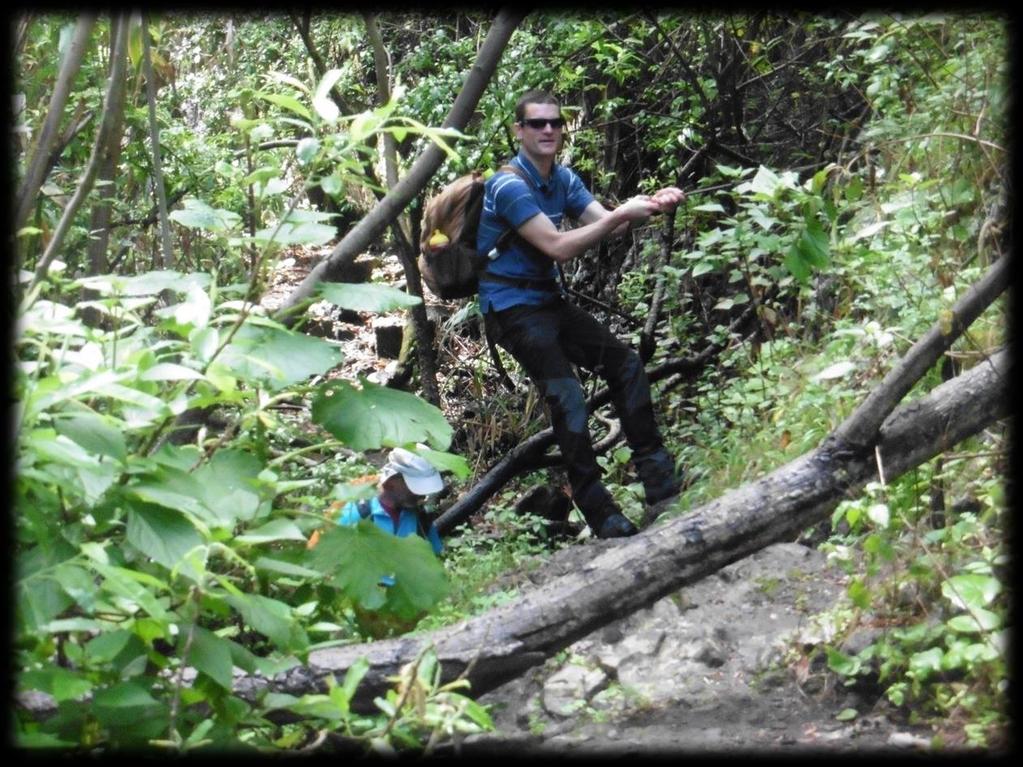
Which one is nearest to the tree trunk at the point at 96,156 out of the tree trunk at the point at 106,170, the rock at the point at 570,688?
the tree trunk at the point at 106,170

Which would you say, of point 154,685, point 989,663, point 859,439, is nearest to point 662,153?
point 859,439

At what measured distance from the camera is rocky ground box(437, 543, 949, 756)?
14.6ft

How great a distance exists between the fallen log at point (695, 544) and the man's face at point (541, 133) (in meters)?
2.17

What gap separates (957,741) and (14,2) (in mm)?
3899

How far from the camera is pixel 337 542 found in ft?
11.8

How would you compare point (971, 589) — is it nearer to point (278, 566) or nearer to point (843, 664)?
point (843, 664)

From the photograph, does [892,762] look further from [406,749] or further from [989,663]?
[406,749]

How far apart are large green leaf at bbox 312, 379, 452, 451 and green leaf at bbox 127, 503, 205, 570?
661 mm

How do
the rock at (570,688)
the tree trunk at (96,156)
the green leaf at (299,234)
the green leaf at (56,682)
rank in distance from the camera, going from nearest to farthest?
1. the green leaf at (56,682)
2. the tree trunk at (96,156)
3. the green leaf at (299,234)
4. the rock at (570,688)

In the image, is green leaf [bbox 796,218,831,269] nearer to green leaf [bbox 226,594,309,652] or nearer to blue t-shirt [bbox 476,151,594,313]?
blue t-shirt [bbox 476,151,594,313]

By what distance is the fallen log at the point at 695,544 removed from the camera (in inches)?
173

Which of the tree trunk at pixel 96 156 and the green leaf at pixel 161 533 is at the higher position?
the tree trunk at pixel 96 156

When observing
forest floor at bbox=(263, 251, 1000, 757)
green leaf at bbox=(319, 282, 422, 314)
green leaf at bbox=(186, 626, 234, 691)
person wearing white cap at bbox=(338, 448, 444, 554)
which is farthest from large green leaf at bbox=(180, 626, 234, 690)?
person wearing white cap at bbox=(338, 448, 444, 554)

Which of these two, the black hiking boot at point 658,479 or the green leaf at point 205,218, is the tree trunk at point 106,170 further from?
the black hiking boot at point 658,479
